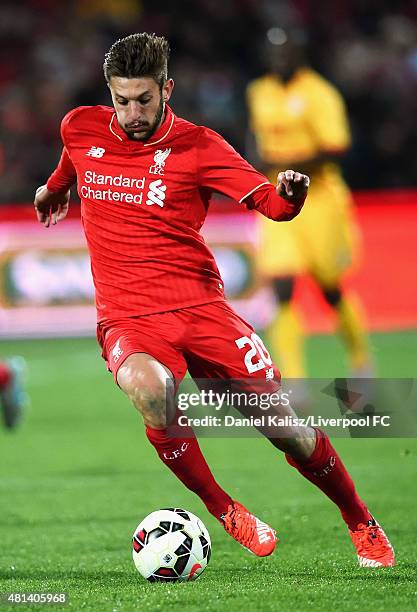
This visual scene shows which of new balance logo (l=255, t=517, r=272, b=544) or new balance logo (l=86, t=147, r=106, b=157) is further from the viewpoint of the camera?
new balance logo (l=86, t=147, r=106, b=157)

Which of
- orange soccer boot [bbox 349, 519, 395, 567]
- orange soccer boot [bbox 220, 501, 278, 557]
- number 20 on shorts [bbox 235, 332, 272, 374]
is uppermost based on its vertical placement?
number 20 on shorts [bbox 235, 332, 272, 374]

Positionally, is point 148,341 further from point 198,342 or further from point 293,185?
point 293,185

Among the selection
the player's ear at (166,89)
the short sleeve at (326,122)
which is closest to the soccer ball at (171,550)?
the player's ear at (166,89)

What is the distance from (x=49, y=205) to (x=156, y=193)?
706mm

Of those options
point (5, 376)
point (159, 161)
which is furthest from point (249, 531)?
point (5, 376)

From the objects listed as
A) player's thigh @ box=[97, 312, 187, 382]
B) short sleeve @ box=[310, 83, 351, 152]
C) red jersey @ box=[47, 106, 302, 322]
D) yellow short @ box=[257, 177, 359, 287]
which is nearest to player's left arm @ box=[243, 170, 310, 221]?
red jersey @ box=[47, 106, 302, 322]

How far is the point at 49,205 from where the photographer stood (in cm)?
521

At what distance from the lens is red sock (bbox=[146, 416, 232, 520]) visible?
4.62 meters

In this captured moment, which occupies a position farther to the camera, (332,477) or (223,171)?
(332,477)

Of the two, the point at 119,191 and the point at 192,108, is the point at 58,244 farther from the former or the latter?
the point at 119,191

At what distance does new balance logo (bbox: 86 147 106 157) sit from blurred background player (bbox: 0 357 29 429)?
12.7ft

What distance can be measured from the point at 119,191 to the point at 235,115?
32.8 feet

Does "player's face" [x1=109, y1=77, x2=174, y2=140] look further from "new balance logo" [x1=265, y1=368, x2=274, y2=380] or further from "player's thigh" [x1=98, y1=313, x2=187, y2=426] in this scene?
"new balance logo" [x1=265, y1=368, x2=274, y2=380]

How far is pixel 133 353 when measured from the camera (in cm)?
453
